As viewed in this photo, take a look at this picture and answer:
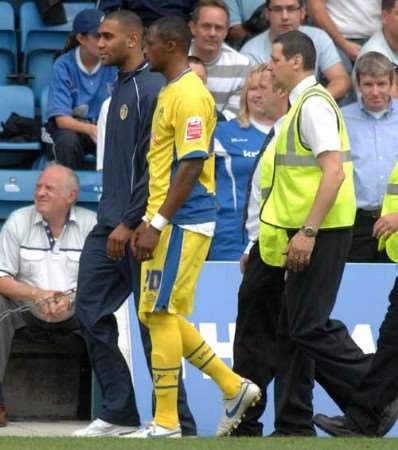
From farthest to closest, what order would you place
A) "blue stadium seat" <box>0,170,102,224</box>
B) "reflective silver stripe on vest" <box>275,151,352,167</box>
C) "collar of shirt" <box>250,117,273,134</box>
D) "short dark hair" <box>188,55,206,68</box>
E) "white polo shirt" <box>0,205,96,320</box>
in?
"blue stadium seat" <box>0,170,102,224</box> < "short dark hair" <box>188,55,206,68</box> < "collar of shirt" <box>250,117,273,134</box> < "white polo shirt" <box>0,205,96,320</box> < "reflective silver stripe on vest" <box>275,151,352,167</box>

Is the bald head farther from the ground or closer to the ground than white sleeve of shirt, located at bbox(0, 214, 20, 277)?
farther from the ground

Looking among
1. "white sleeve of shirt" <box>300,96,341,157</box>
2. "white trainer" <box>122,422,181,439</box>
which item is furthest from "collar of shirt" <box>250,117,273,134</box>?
"white trainer" <box>122,422,181,439</box>

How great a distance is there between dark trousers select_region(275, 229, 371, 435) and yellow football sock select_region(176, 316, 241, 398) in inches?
10.4

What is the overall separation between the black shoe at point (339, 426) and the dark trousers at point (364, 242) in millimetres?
2616

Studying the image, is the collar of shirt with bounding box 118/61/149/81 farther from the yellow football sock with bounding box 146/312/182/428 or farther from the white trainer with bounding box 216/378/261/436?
the white trainer with bounding box 216/378/261/436

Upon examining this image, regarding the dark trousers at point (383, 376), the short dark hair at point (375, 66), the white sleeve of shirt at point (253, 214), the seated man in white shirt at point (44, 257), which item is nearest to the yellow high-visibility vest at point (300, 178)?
the dark trousers at point (383, 376)

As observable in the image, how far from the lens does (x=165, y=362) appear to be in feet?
23.4

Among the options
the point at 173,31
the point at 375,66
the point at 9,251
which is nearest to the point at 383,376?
the point at 173,31

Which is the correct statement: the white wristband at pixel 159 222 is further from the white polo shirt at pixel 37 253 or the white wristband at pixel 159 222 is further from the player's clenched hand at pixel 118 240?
the white polo shirt at pixel 37 253

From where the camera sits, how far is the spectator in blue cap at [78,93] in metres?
10.5

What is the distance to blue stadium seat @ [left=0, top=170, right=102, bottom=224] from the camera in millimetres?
10328

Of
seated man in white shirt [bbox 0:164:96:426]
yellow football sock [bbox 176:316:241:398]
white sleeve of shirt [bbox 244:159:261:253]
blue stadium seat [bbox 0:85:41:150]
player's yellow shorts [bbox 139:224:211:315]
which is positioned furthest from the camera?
blue stadium seat [bbox 0:85:41:150]

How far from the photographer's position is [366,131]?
10031 millimetres

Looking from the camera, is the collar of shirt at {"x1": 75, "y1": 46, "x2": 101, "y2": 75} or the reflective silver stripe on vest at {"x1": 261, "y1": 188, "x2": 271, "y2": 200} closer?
the reflective silver stripe on vest at {"x1": 261, "y1": 188, "x2": 271, "y2": 200}
